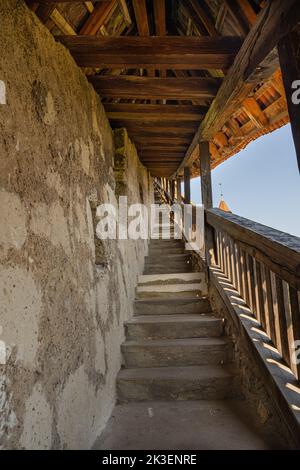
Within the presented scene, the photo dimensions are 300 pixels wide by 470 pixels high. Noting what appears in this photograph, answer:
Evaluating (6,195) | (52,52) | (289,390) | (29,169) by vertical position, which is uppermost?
(52,52)

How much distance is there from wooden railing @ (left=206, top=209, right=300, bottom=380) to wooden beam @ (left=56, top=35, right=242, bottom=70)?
1.22 meters

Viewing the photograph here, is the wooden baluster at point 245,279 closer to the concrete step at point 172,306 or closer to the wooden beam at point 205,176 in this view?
the concrete step at point 172,306

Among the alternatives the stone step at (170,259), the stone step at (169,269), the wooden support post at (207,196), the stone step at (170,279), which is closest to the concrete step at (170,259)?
the stone step at (170,259)

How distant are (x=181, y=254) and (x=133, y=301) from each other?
73.5 inches

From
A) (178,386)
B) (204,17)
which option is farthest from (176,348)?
(204,17)

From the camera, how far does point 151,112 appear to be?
291cm

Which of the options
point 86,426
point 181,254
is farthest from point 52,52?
point 181,254

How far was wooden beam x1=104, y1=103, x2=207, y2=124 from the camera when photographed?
9.27ft

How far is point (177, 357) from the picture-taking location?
263 cm

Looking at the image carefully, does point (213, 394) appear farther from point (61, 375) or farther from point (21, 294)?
point (21, 294)

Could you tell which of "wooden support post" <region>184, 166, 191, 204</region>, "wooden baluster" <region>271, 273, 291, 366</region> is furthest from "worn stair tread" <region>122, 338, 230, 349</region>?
"wooden support post" <region>184, 166, 191, 204</region>

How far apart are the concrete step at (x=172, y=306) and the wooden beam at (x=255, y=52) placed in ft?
6.71

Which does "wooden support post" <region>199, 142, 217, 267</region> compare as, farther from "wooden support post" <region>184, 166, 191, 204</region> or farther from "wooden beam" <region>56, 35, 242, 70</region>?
"wooden support post" <region>184, 166, 191, 204</region>

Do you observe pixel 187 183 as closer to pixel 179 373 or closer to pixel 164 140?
pixel 164 140
